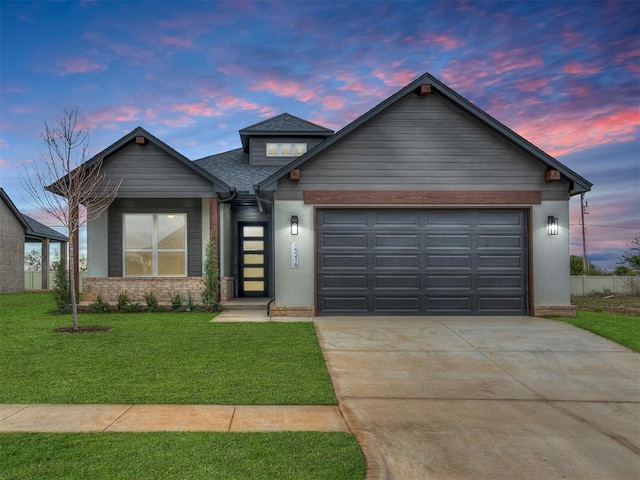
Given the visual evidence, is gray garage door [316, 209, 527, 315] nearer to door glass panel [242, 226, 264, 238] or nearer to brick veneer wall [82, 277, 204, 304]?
door glass panel [242, 226, 264, 238]

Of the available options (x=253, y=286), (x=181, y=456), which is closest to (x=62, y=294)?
(x=253, y=286)

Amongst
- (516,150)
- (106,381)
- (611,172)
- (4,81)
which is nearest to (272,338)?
(106,381)

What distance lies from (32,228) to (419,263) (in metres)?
20.1

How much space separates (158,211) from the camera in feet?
42.2

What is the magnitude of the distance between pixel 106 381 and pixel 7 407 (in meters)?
1.09

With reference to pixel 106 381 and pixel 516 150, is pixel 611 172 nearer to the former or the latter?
pixel 516 150

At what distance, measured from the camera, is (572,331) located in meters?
9.09

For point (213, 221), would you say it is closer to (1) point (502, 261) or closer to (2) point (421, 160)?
(2) point (421, 160)

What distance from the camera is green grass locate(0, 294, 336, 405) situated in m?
4.89

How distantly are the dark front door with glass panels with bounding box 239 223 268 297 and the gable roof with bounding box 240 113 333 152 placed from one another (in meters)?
4.20

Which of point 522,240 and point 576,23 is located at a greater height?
point 576,23

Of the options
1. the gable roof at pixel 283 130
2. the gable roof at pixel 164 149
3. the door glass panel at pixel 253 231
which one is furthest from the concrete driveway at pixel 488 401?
the gable roof at pixel 283 130

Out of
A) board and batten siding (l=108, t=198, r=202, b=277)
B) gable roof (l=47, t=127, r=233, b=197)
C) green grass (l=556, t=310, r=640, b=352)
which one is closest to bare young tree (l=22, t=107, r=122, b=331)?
gable roof (l=47, t=127, r=233, b=197)

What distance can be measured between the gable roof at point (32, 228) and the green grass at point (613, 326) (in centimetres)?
2285
